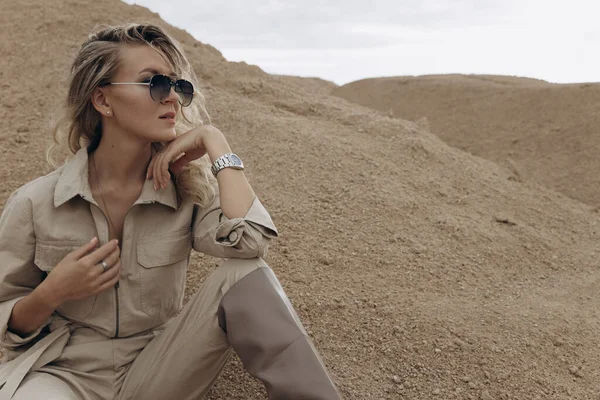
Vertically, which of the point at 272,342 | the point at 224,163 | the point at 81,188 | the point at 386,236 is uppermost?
the point at 224,163

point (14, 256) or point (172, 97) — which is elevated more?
point (172, 97)

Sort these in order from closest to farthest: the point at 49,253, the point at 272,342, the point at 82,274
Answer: the point at 272,342
the point at 82,274
the point at 49,253

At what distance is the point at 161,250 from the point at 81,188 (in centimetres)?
34

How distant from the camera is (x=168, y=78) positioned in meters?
2.18

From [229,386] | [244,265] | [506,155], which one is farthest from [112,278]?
[506,155]

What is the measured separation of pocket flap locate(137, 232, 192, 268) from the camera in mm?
2182

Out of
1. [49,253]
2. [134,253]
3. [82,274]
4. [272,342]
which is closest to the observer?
[272,342]

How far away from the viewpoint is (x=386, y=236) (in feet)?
13.0

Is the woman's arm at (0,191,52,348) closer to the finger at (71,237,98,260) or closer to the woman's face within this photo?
the finger at (71,237,98,260)

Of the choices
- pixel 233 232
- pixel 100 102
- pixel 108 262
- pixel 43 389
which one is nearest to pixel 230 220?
pixel 233 232

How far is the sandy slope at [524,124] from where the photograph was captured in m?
7.58

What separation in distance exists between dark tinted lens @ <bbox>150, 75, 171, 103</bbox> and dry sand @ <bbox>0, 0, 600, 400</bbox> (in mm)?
1248

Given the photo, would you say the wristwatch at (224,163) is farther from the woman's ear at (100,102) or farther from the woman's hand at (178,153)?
the woman's ear at (100,102)

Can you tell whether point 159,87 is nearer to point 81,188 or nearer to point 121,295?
point 81,188
